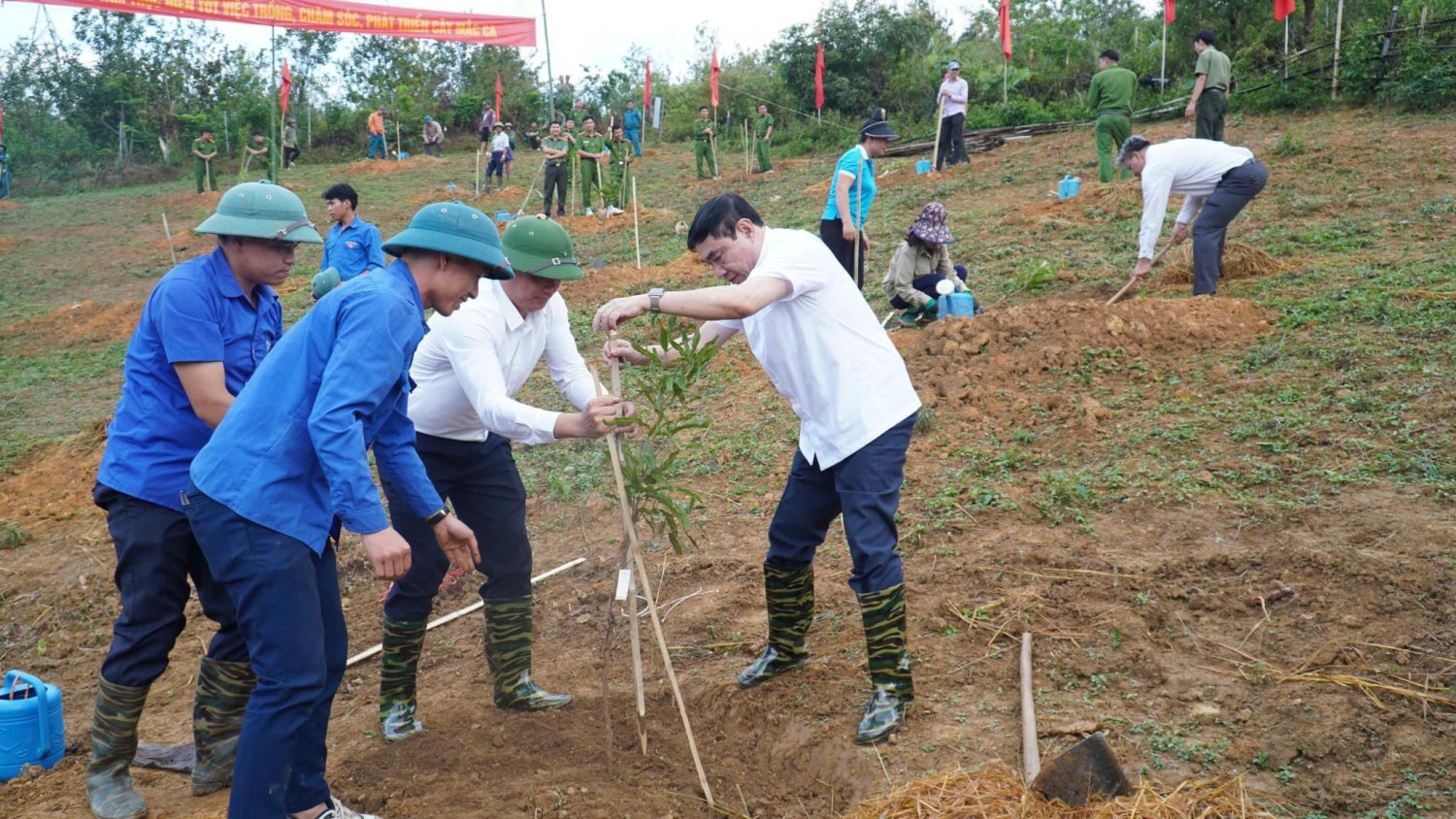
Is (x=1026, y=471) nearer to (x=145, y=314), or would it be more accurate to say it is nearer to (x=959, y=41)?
(x=145, y=314)

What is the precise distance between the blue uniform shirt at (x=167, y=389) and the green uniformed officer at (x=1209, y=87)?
11.3 m

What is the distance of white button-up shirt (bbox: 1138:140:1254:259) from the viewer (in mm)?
7547

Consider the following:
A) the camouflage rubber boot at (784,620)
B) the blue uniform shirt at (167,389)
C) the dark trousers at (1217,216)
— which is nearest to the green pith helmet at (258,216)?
the blue uniform shirt at (167,389)

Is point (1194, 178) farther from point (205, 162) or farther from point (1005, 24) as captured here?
point (205, 162)

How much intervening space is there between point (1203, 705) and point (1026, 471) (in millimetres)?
2492

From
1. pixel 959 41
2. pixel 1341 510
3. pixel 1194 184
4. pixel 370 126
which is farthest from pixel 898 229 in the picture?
pixel 370 126

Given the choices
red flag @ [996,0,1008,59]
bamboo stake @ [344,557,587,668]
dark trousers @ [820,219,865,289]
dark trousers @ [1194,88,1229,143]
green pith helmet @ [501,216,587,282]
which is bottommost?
bamboo stake @ [344,557,587,668]

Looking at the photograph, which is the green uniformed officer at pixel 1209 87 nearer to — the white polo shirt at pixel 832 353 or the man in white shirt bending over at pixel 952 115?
the man in white shirt bending over at pixel 952 115

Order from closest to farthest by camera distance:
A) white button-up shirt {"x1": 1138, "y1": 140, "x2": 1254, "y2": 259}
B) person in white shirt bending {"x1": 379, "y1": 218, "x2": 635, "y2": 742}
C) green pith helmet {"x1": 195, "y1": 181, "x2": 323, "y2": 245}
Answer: green pith helmet {"x1": 195, "y1": 181, "x2": 323, "y2": 245}, person in white shirt bending {"x1": 379, "y1": 218, "x2": 635, "y2": 742}, white button-up shirt {"x1": 1138, "y1": 140, "x2": 1254, "y2": 259}

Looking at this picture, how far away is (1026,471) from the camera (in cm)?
593

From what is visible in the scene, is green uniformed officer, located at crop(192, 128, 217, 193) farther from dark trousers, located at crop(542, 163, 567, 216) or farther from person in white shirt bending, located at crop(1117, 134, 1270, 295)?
person in white shirt bending, located at crop(1117, 134, 1270, 295)

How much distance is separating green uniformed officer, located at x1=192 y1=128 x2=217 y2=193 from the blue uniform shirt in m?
23.4

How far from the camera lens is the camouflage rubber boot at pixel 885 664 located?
11.6ft

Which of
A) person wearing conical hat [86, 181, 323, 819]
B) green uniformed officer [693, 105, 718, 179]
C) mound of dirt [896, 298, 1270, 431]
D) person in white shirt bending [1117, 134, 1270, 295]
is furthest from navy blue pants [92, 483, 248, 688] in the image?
green uniformed officer [693, 105, 718, 179]
